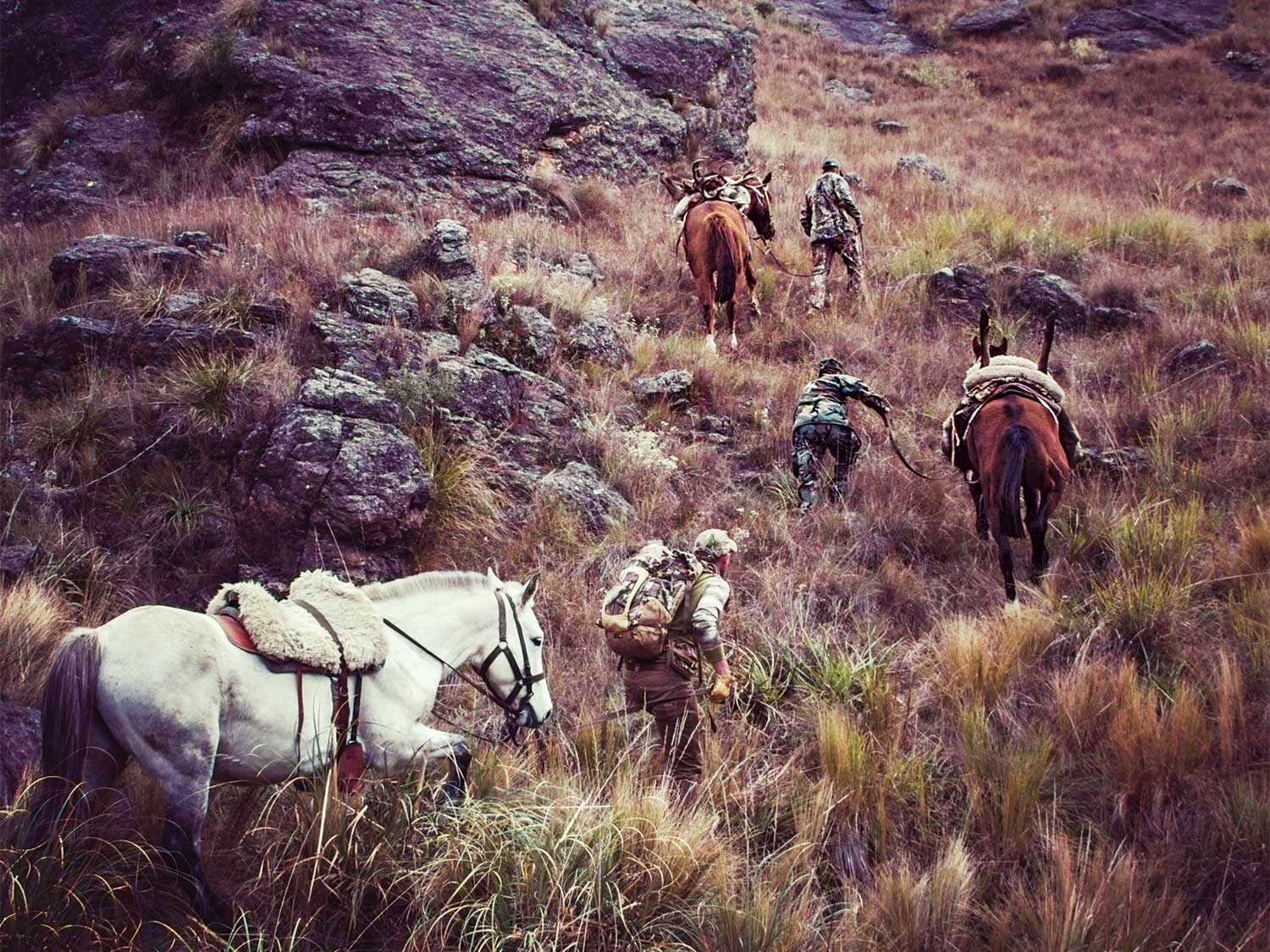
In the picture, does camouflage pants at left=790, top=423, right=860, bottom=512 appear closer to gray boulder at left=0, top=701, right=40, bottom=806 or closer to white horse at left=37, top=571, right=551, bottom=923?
white horse at left=37, top=571, right=551, bottom=923

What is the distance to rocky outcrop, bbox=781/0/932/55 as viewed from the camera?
32.5 m

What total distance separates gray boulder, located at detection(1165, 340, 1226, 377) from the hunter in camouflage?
12.6ft

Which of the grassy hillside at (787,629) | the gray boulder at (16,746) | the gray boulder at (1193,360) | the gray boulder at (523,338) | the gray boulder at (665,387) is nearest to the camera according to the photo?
the grassy hillside at (787,629)

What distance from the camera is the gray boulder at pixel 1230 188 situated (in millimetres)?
17859

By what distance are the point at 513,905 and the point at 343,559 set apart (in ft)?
11.3

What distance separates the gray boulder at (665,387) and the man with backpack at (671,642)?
4.69 metres

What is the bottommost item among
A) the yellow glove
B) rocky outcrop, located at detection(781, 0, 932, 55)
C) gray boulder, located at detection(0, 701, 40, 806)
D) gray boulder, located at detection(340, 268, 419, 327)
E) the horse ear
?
gray boulder, located at detection(0, 701, 40, 806)

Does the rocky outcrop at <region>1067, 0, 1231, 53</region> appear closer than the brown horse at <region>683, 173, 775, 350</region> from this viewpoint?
No

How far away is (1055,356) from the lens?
35.8 feet

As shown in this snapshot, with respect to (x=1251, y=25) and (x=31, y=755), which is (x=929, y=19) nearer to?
(x=1251, y=25)

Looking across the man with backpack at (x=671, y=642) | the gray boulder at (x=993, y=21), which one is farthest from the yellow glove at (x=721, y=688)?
the gray boulder at (x=993, y=21)

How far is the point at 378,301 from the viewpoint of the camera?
9.38 m

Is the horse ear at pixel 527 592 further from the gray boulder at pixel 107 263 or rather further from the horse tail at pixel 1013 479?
the gray boulder at pixel 107 263

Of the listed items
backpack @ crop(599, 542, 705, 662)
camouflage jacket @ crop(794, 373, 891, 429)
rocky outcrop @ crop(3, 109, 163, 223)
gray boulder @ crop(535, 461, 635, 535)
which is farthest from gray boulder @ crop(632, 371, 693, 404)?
rocky outcrop @ crop(3, 109, 163, 223)
